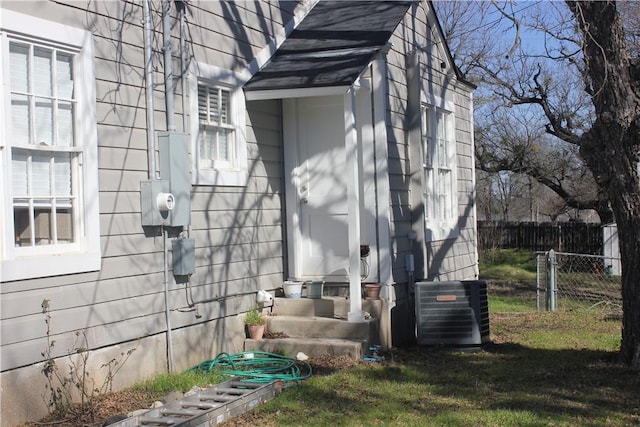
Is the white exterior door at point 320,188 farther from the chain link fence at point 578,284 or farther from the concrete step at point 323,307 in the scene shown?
the chain link fence at point 578,284

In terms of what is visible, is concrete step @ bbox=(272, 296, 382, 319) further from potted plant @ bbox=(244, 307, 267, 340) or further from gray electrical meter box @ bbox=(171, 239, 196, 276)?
gray electrical meter box @ bbox=(171, 239, 196, 276)

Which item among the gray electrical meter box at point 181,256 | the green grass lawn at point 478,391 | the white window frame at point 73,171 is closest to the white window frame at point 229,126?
the gray electrical meter box at point 181,256

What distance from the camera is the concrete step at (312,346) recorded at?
7.40 m

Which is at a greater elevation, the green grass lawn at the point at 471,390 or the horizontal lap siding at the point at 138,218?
the horizontal lap siding at the point at 138,218

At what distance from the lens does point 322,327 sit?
25.7ft

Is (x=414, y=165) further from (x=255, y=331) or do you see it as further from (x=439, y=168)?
(x=255, y=331)

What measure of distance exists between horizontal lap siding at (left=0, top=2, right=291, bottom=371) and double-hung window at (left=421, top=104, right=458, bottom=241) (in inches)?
108

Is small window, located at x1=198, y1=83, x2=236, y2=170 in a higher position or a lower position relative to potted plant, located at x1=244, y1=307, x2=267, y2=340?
higher

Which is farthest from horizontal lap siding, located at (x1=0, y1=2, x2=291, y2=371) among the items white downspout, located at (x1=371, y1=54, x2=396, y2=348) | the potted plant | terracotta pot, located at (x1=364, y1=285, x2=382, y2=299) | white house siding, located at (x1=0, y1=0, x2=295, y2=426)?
white downspout, located at (x1=371, y1=54, x2=396, y2=348)

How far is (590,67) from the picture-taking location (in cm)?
681

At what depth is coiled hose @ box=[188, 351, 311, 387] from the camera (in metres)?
6.52

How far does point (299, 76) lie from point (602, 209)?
18.5m

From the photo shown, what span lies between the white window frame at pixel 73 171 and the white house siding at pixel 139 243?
85 millimetres

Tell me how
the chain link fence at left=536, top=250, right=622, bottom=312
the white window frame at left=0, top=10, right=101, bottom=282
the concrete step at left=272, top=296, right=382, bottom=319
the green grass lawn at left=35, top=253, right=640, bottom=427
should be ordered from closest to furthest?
the white window frame at left=0, top=10, right=101, bottom=282 < the green grass lawn at left=35, top=253, right=640, bottom=427 < the concrete step at left=272, top=296, right=382, bottom=319 < the chain link fence at left=536, top=250, right=622, bottom=312
